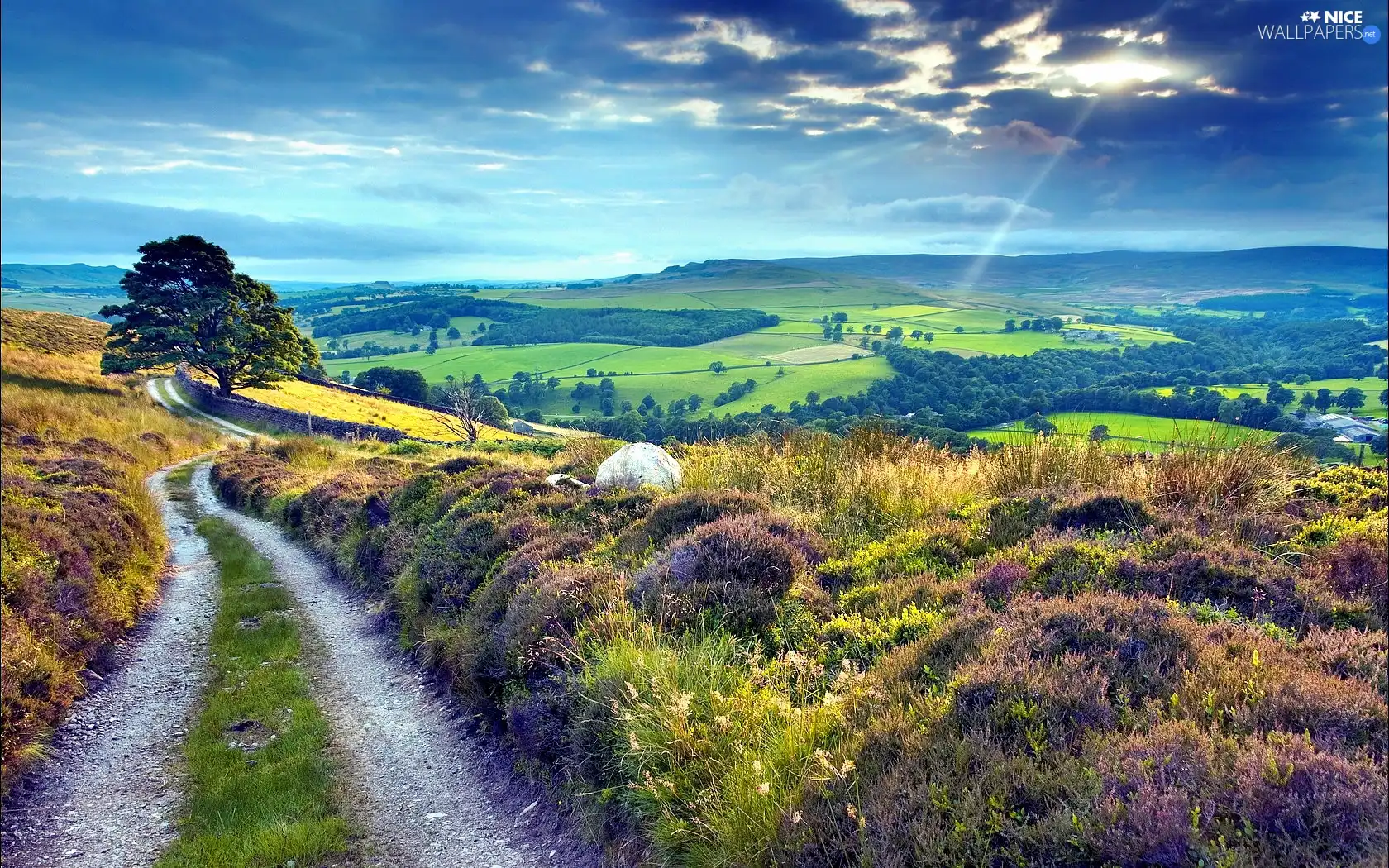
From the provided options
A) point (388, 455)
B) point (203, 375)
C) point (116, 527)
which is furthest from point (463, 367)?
point (116, 527)

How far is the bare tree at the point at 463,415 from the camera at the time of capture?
127 ft

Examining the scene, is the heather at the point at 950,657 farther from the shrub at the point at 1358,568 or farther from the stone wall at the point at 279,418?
the stone wall at the point at 279,418

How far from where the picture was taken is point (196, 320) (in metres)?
47.0

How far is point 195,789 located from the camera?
263 inches

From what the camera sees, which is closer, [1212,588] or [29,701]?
[1212,588]

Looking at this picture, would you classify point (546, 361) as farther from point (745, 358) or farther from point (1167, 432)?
point (1167, 432)

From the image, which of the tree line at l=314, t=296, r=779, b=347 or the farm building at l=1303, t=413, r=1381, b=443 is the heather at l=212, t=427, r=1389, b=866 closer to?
the farm building at l=1303, t=413, r=1381, b=443

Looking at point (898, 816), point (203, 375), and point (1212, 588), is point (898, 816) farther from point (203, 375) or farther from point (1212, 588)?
point (203, 375)

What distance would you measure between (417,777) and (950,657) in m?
5.50

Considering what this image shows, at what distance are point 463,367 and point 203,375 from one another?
4851cm

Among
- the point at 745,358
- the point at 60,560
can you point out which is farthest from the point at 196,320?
the point at 745,358

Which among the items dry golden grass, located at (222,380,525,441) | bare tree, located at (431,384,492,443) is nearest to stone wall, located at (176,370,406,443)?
dry golden grass, located at (222,380,525,441)

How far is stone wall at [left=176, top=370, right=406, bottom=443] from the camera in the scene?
39.5 m

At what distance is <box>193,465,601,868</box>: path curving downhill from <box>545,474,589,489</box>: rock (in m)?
3.97
